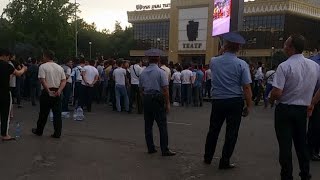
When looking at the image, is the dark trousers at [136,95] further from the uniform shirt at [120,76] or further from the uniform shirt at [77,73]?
the uniform shirt at [77,73]

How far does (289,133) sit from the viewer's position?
593 centimetres

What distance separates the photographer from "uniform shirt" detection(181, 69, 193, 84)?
19.0 meters

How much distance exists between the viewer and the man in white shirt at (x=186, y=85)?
62.3 feet

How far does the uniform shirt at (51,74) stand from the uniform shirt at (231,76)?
395cm

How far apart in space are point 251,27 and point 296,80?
7126cm

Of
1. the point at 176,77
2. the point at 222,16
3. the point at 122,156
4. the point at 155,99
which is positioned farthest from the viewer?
the point at 222,16

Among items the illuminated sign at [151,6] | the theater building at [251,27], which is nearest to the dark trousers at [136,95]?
the theater building at [251,27]

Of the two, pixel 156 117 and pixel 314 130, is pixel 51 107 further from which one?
pixel 314 130

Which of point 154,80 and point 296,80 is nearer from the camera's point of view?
point 296,80

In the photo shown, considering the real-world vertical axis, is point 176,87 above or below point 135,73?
below

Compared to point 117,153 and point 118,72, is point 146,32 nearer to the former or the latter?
point 118,72

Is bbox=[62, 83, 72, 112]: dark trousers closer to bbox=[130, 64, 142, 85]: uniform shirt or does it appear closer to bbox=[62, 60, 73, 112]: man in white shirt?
bbox=[62, 60, 73, 112]: man in white shirt

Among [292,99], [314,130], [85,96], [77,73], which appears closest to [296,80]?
[292,99]

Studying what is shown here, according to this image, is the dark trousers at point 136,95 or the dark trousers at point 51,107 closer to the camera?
the dark trousers at point 51,107
